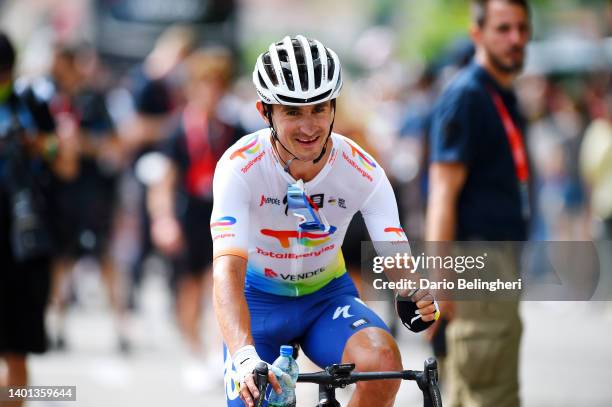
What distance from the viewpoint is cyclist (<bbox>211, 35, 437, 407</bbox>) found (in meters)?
4.88

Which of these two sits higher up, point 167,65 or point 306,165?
point 167,65

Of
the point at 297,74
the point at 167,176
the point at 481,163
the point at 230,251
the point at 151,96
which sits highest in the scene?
the point at 151,96

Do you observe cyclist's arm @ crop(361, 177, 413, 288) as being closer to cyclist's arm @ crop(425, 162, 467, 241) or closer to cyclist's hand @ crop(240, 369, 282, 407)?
cyclist's hand @ crop(240, 369, 282, 407)

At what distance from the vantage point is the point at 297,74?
4957 millimetres

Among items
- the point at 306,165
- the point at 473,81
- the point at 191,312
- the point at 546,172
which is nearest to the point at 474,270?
the point at 473,81

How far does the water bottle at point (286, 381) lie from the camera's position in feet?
14.1

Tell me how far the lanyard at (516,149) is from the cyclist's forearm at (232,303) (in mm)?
2465

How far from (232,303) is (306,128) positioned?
78 centimetres

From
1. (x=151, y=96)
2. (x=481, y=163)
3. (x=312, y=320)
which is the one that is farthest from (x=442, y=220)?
(x=151, y=96)

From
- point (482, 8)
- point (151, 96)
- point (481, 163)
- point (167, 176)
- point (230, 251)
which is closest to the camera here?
point (230, 251)

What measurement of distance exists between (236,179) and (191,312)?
592cm

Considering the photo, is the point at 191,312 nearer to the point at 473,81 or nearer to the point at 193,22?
the point at 473,81

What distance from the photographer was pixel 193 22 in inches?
859

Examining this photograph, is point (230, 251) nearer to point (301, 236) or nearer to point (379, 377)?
point (301, 236)
